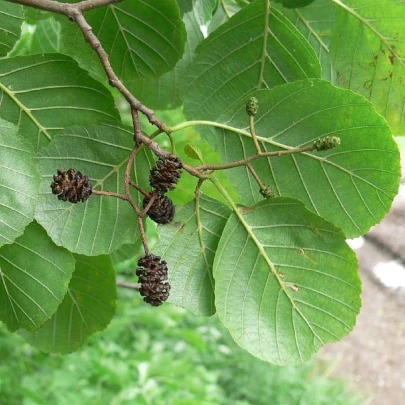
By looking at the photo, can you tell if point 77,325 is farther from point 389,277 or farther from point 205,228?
point 389,277

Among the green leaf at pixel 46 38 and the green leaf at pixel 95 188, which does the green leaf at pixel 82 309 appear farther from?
the green leaf at pixel 46 38

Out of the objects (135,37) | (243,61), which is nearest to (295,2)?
(243,61)

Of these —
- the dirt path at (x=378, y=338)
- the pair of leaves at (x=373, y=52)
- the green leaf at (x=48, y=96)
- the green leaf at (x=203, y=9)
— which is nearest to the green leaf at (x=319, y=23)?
the pair of leaves at (x=373, y=52)

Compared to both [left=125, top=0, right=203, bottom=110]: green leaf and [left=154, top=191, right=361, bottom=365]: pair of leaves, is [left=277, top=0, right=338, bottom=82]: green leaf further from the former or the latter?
[left=154, top=191, right=361, bottom=365]: pair of leaves

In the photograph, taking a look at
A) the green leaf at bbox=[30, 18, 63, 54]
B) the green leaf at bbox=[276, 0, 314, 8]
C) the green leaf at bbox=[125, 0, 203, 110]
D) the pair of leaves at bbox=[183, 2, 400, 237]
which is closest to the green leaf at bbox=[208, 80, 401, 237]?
the pair of leaves at bbox=[183, 2, 400, 237]

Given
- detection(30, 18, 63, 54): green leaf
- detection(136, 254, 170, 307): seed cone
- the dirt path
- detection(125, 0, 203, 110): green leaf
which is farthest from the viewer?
the dirt path

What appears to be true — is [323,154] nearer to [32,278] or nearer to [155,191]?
[155,191]
